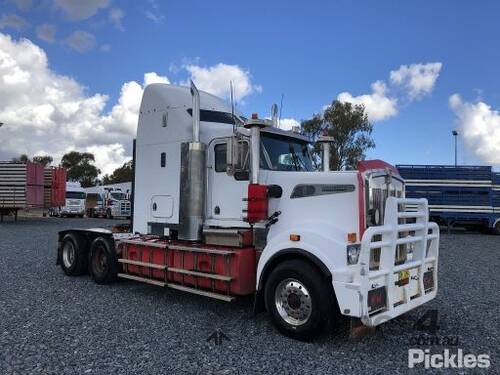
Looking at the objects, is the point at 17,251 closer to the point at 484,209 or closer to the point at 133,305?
the point at 133,305

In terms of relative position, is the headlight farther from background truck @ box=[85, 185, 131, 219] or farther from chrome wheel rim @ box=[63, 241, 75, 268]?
background truck @ box=[85, 185, 131, 219]

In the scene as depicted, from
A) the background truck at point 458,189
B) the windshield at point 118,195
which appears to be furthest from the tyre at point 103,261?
the windshield at point 118,195

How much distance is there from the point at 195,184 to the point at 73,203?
34173 millimetres

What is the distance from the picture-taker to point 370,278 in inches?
200

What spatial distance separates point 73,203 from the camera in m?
38.3

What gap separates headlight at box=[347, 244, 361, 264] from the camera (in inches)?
208

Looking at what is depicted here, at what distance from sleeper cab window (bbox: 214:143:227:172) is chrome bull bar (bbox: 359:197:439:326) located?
2625 mm

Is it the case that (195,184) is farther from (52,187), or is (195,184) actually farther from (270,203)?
(52,187)

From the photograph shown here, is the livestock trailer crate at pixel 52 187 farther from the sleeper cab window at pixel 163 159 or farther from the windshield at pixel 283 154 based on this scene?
the windshield at pixel 283 154

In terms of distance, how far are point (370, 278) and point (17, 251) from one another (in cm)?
1198

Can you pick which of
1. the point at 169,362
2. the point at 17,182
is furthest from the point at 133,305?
the point at 17,182

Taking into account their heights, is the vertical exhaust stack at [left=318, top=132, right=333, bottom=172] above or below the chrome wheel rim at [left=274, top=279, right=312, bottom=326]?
above

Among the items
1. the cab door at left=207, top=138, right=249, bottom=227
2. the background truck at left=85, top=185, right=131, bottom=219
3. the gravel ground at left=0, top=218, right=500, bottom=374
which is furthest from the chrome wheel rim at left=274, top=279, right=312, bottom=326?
the background truck at left=85, top=185, right=131, bottom=219

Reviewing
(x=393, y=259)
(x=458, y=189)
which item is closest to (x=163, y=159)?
(x=393, y=259)
